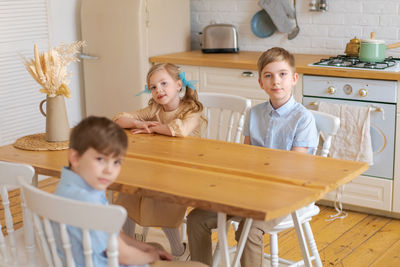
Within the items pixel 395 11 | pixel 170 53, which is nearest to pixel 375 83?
pixel 395 11

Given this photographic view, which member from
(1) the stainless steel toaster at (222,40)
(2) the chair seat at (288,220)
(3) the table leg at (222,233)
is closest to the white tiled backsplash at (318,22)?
(1) the stainless steel toaster at (222,40)

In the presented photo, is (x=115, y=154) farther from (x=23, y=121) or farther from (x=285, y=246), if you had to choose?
(x=23, y=121)

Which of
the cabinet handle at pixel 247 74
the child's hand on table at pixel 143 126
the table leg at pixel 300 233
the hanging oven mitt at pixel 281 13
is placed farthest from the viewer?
the hanging oven mitt at pixel 281 13

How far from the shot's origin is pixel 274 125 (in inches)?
103

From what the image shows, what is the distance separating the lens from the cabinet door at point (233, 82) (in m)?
3.91

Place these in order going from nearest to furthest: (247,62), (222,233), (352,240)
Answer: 1. (222,233)
2. (352,240)
3. (247,62)

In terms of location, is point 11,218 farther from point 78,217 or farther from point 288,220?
point 288,220

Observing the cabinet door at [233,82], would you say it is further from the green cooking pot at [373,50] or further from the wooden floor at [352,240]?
the wooden floor at [352,240]

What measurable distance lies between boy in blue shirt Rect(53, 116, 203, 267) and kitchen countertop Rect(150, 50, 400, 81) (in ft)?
6.77

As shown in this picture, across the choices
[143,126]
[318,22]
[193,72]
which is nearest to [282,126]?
[143,126]

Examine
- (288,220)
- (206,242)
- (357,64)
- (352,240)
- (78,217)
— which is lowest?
(352,240)

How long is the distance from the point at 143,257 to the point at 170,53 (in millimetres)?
2797

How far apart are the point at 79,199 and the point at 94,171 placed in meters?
0.10

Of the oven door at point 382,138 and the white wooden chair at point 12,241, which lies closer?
the white wooden chair at point 12,241
